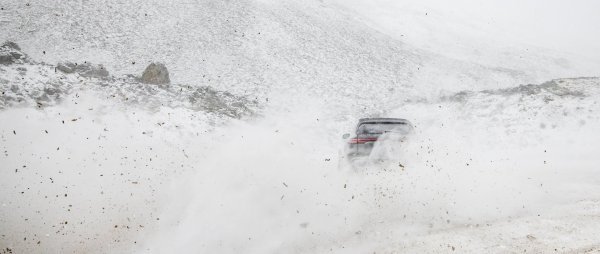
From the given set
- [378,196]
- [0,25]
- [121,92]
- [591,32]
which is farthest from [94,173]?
[591,32]

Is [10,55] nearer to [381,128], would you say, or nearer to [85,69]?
[85,69]

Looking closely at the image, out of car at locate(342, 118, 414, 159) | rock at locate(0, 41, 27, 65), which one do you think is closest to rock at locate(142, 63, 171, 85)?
rock at locate(0, 41, 27, 65)

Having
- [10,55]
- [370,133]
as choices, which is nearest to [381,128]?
[370,133]

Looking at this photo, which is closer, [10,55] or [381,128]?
[381,128]

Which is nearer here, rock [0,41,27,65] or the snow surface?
the snow surface

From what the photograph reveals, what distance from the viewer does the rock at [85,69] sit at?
1711 cm

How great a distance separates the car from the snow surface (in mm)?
362

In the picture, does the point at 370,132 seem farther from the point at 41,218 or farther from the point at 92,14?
the point at 92,14

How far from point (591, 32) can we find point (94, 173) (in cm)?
4321

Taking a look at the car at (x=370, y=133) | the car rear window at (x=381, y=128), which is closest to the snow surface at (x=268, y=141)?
the car at (x=370, y=133)

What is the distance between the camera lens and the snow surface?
946 cm

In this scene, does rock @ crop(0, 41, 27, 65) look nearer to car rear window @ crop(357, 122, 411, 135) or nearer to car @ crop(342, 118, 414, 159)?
car @ crop(342, 118, 414, 159)

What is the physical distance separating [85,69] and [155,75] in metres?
3.18

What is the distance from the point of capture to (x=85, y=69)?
17.9m
